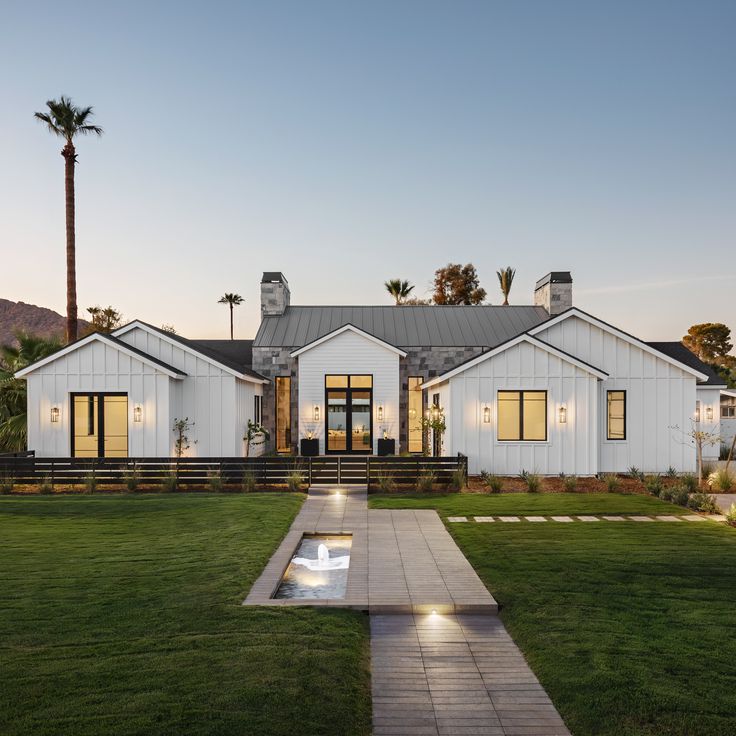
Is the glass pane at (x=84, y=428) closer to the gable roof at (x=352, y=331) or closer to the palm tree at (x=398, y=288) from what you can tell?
the gable roof at (x=352, y=331)

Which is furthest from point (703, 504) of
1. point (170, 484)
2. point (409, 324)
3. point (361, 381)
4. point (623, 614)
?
point (409, 324)

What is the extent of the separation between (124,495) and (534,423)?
43.1ft

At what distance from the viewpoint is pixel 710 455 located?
23.7 meters

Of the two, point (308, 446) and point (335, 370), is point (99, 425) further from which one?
point (335, 370)

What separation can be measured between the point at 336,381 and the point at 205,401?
5.66 meters

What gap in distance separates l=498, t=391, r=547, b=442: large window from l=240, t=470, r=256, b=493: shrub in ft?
27.2

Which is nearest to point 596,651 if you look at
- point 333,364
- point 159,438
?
point 159,438

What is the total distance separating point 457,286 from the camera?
5891cm

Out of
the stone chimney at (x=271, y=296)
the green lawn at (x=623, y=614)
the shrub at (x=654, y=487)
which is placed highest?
the stone chimney at (x=271, y=296)

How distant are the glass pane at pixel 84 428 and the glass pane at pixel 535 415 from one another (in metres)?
15.2

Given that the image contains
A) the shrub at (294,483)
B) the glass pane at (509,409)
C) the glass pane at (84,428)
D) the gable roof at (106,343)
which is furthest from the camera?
the glass pane at (84,428)

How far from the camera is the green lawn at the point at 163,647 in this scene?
13.9 ft

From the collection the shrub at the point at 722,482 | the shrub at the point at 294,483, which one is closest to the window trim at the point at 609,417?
the shrub at the point at 722,482

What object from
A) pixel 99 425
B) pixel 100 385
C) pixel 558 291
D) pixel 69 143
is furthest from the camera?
pixel 558 291
